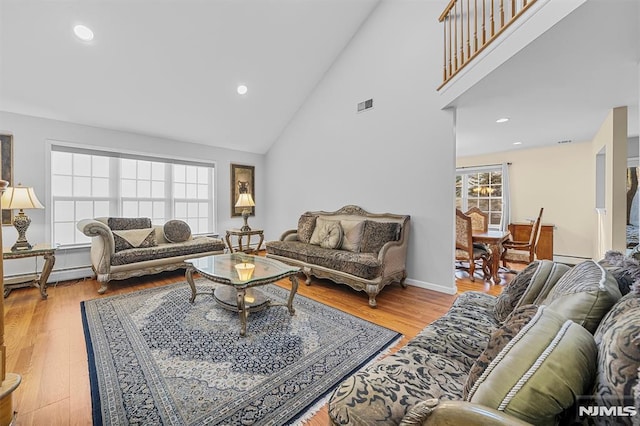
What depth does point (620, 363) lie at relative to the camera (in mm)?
647

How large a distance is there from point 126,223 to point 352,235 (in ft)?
11.3

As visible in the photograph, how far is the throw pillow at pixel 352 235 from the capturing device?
368 centimetres

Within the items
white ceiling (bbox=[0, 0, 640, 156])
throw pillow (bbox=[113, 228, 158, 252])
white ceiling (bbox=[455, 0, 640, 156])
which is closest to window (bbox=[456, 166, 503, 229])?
white ceiling (bbox=[0, 0, 640, 156])

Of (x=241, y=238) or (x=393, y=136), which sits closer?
(x=393, y=136)

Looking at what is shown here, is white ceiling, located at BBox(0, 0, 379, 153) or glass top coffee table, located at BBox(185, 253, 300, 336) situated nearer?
glass top coffee table, located at BBox(185, 253, 300, 336)

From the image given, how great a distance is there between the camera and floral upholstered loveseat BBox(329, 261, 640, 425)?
65 centimetres

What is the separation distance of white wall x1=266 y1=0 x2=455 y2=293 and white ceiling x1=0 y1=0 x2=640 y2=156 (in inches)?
10.8

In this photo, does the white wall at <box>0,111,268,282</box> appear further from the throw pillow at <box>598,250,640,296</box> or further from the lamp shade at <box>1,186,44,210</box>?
the throw pillow at <box>598,250,640,296</box>

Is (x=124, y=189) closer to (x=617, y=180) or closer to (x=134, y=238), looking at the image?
(x=134, y=238)

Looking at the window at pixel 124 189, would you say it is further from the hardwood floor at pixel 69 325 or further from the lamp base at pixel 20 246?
the hardwood floor at pixel 69 325

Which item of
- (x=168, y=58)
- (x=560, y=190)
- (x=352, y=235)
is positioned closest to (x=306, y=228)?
(x=352, y=235)

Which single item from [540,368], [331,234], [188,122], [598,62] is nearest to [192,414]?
[540,368]

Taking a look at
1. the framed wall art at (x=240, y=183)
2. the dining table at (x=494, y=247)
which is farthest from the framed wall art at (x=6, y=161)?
the dining table at (x=494, y=247)

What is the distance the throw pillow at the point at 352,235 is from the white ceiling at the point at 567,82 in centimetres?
196
